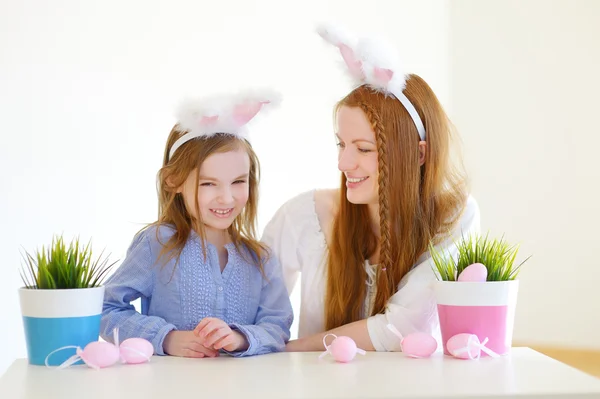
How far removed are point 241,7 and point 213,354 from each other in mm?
2884

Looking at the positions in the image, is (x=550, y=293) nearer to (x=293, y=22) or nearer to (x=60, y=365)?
(x=293, y=22)

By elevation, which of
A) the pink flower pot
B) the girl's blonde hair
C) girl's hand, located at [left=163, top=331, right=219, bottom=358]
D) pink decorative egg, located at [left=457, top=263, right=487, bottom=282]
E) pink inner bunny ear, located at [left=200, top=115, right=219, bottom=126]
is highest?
pink inner bunny ear, located at [left=200, top=115, right=219, bottom=126]

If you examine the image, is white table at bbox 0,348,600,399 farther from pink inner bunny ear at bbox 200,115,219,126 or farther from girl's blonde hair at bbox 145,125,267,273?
pink inner bunny ear at bbox 200,115,219,126

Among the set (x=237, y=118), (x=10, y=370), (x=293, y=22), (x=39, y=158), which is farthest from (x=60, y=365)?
(x=293, y=22)

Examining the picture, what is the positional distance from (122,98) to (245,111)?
2205 millimetres

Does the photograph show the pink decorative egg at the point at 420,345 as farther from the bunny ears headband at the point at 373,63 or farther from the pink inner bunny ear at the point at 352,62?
the pink inner bunny ear at the point at 352,62

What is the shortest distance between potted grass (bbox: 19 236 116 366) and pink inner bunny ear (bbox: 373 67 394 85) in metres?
0.84

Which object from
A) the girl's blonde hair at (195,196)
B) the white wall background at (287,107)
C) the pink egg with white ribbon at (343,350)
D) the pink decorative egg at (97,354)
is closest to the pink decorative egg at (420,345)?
the pink egg with white ribbon at (343,350)

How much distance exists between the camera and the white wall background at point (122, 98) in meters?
3.74

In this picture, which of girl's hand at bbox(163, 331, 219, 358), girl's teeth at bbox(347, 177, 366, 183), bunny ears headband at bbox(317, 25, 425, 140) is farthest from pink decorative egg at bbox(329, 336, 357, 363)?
bunny ears headband at bbox(317, 25, 425, 140)

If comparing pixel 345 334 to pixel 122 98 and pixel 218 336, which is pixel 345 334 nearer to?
pixel 218 336

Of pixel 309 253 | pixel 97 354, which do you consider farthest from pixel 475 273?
pixel 97 354

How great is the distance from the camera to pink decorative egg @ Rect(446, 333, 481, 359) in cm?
151

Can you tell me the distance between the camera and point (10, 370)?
1408 millimetres
